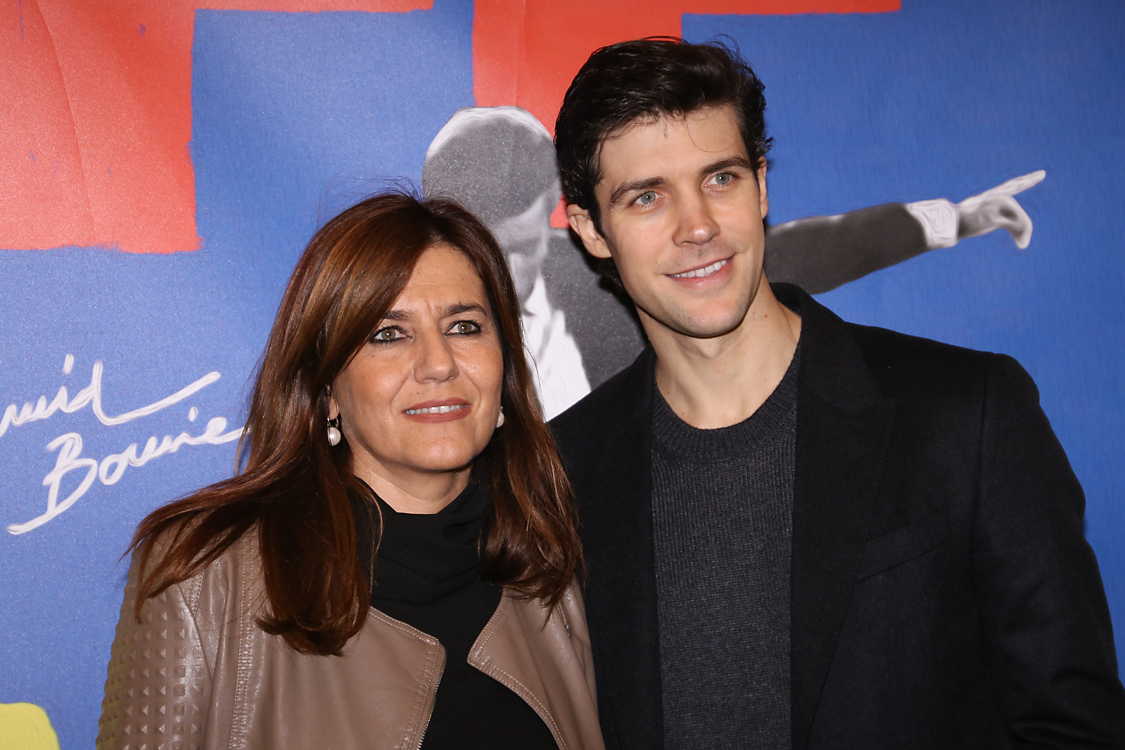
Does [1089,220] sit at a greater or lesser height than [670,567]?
greater

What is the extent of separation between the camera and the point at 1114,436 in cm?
232

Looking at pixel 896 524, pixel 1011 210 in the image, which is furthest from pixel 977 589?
pixel 1011 210

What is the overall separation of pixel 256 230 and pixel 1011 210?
2102 mm

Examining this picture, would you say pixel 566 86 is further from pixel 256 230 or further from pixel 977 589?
pixel 977 589

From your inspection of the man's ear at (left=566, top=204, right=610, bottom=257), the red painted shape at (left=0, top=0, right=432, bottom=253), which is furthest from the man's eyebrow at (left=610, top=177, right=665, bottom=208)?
the red painted shape at (left=0, top=0, right=432, bottom=253)

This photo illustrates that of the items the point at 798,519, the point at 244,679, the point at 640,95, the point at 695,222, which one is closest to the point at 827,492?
the point at 798,519

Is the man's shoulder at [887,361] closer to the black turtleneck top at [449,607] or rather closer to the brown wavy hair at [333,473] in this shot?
the brown wavy hair at [333,473]

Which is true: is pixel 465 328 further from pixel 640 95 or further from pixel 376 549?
pixel 640 95

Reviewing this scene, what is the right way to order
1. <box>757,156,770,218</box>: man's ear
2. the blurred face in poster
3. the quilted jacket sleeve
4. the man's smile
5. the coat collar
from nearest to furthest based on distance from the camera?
the quilted jacket sleeve < the coat collar < the man's smile < <box>757,156,770,218</box>: man's ear < the blurred face in poster

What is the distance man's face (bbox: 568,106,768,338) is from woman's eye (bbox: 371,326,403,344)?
54cm

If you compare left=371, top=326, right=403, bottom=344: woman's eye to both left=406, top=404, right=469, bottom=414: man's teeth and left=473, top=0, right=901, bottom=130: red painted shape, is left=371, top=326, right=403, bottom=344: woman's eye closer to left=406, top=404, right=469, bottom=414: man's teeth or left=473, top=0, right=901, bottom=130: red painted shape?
left=406, top=404, right=469, bottom=414: man's teeth

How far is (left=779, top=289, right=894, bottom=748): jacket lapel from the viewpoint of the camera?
154 centimetres

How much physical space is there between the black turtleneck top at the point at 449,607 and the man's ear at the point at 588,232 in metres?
0.72

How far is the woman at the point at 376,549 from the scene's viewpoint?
149 centimetres
